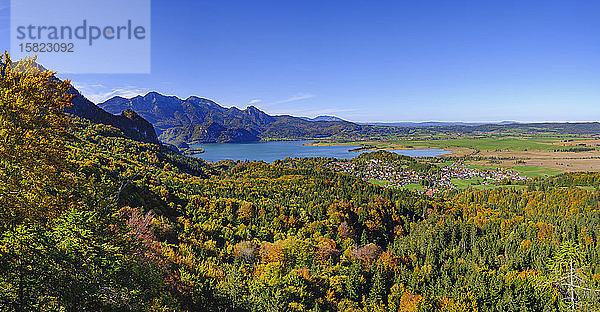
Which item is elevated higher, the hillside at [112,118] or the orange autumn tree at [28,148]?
the hillside at [112,118]

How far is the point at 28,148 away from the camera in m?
13.0

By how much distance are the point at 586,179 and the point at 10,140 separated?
242m

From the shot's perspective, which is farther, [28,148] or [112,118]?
[112,118]

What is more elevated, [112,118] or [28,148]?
[112,118]

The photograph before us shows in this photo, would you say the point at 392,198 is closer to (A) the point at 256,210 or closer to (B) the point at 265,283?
(A) the point at 256,210

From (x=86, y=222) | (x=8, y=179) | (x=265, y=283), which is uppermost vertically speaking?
(x=8, y=179)

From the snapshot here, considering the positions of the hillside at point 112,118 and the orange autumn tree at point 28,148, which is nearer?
the orange autumn tree at point 28,148

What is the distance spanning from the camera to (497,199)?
473 ft

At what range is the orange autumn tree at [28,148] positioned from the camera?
12.1 metres

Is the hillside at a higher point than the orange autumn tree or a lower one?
higher

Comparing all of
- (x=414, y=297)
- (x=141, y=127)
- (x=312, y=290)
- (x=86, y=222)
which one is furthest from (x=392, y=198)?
(x=141, y=127)

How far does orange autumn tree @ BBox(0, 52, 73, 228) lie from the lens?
39.8 ft

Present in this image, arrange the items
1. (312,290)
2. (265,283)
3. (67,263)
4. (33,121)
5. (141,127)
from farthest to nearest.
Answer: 1. (141,127)
2. (312,290)
3. (265,283)
4. (33,121)
5. (67,263)

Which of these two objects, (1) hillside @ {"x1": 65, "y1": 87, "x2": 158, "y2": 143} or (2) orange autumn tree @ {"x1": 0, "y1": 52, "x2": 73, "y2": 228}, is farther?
(1) hillside @ {"x1": 65, "y1": 87, "x2": 158, "y2": 143}
